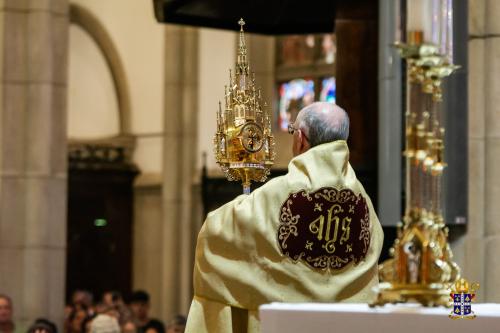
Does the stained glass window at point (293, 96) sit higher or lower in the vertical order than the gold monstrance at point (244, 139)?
higher

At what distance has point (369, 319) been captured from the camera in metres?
4.40

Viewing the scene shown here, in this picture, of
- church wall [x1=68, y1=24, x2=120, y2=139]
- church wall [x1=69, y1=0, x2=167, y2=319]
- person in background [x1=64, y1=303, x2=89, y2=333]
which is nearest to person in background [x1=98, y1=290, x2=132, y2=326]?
person in background [x1=64, y1=303, x2=89, y2=333]

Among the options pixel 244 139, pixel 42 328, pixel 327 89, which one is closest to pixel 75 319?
pixel 42 328

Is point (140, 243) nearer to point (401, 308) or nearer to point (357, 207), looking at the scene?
point (357, 207)

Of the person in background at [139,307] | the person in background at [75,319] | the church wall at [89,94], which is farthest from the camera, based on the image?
the church wall at [89,94]

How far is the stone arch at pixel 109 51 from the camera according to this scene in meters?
23.9

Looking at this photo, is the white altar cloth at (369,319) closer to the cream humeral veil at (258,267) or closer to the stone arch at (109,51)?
the cream humeral veil at (258,267)

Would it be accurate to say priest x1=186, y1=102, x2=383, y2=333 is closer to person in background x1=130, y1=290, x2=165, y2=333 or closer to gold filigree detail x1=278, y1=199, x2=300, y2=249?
gold filigree detail x1=278, y1=199, x2=300, y2=249

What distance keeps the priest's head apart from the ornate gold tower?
2.17m

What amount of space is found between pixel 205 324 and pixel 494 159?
385 cm

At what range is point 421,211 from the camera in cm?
446

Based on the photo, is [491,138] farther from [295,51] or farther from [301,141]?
[295,51]

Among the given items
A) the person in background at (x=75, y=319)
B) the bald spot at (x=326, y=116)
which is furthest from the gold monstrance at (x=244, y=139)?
the person in background at (x=75, y=319)

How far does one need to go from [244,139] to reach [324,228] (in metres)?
1.03
